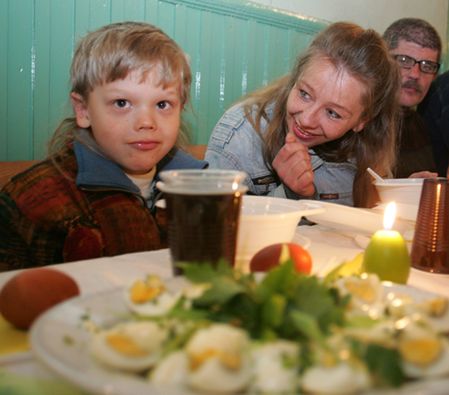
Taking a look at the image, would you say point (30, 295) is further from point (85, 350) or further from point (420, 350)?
point (420, 350)

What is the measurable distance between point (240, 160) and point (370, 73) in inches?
→ 22.8

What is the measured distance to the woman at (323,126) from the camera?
→ 6.41 feet

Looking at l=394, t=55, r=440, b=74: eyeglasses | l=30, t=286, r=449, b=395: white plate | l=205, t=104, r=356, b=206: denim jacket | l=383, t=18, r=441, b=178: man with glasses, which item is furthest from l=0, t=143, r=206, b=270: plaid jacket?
l=394, t=55, r=440, b=74: eyeglasses

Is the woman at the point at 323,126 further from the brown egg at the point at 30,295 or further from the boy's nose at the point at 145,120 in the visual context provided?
the brown egg at the point at 30,295

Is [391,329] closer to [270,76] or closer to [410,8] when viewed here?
[270,76]

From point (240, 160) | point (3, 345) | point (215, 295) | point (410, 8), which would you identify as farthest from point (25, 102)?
point (410, 8)

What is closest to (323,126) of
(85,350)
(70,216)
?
(70,216)

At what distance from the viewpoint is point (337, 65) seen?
1.97 meters

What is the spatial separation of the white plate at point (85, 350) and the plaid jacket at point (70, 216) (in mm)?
846

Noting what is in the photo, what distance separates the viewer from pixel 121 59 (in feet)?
5.02

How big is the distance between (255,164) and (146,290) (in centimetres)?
151

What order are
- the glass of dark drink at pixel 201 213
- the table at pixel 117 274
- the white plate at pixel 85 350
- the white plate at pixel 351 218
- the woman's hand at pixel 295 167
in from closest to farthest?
the white plate at pixel 85 350
the table at pixel 117 274
the glass of dark drink at pixel 201 213
the white plate at pixel 351 218
the woman's hand at pixel 295 167

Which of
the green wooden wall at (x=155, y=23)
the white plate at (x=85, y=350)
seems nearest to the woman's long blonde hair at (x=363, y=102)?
the green wooden wall at (x=155, y=23)

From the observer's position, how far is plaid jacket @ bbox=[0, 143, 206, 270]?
1.45 metres
